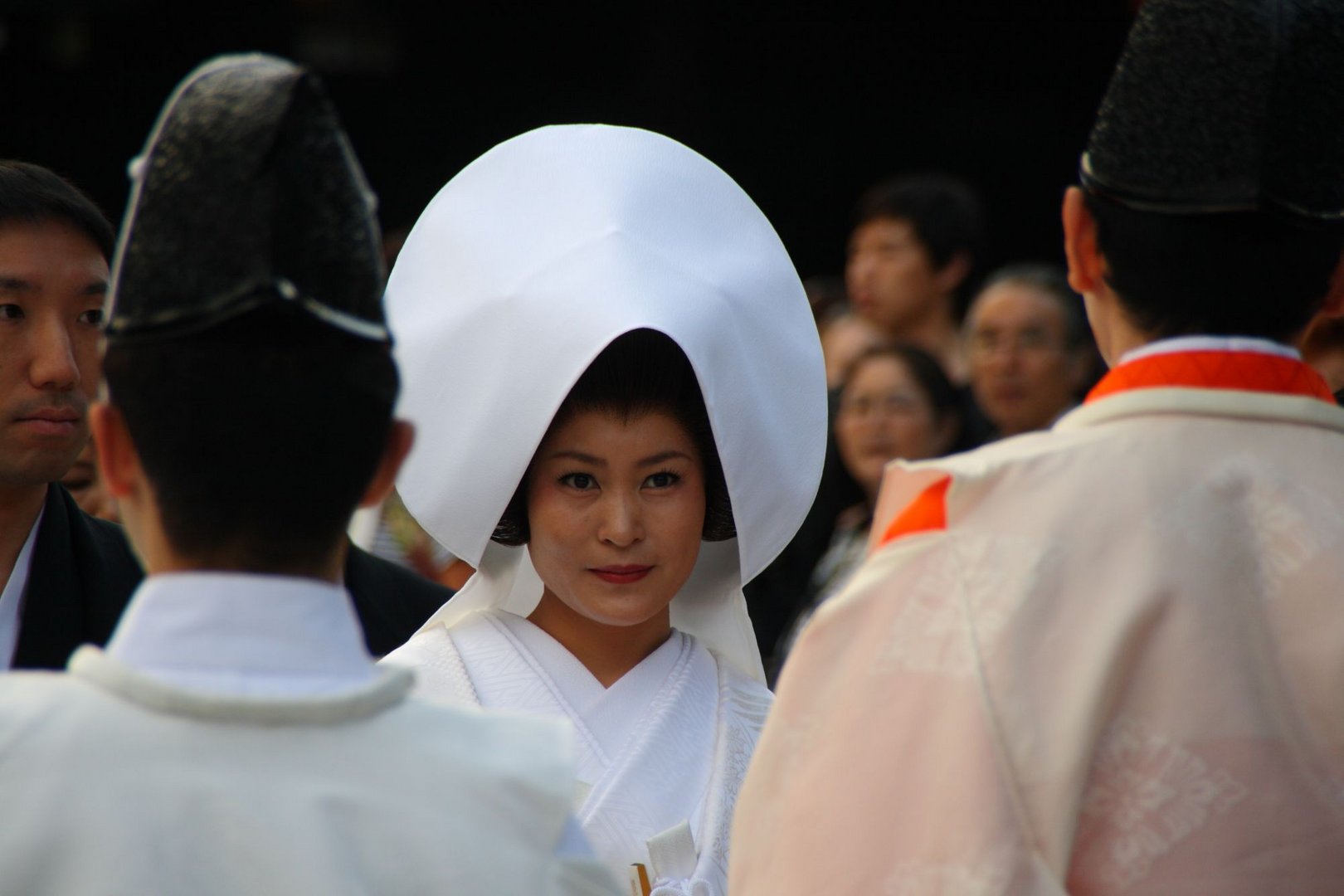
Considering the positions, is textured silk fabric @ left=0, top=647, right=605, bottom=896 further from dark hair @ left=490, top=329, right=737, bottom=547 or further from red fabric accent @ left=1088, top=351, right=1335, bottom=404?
dark hair @ left=490, top=329, right=737, bottom=547

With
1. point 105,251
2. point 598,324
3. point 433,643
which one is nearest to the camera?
point 598,324

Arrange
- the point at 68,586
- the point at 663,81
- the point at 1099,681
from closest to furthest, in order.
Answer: the point at 1099,681 → the point at 68,586 → the point at 663,81

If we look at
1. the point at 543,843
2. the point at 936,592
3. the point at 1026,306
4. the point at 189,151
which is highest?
the point at 189,151

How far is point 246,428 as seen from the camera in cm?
142

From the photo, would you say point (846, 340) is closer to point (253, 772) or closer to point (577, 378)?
point (577, 378)

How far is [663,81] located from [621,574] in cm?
505

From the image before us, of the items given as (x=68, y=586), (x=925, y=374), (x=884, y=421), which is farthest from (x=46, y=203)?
(x=925, y=374)

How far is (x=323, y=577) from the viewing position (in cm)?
148

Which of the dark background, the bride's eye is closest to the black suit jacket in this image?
the bride's eye

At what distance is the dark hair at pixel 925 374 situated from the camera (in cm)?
524

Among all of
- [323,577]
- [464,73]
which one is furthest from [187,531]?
[464,73]

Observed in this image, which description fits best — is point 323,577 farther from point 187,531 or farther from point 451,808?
point 451,808

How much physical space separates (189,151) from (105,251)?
1757mm

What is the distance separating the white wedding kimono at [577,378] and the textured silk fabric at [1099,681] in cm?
86
